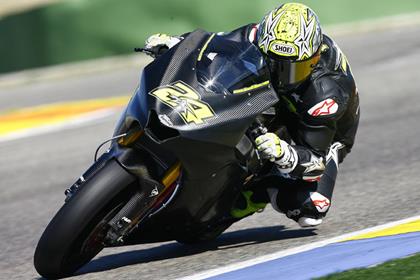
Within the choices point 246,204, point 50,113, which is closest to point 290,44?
point 246,204

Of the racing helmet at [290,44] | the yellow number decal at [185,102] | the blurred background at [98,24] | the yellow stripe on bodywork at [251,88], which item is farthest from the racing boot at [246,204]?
the blurred background at [98,24]

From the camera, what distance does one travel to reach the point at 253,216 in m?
7.12

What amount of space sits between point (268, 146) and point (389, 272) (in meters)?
0.99

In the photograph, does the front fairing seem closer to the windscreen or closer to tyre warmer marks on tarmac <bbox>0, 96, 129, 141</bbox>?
the windscreen

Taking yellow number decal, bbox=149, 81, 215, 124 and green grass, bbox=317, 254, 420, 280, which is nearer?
green grass, bbox=317, 254, 420, 280

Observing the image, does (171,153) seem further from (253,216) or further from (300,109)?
(253,216)

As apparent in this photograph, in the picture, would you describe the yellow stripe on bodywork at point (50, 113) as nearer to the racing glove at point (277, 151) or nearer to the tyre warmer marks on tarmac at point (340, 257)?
the racing glove at point (277, 151)

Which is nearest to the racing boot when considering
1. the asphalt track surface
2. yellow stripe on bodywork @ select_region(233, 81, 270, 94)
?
the asphalt track surface

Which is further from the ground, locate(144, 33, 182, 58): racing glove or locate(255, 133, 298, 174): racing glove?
locate(144, 33, 182, 58): racing glove

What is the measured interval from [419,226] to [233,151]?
4.76 feet

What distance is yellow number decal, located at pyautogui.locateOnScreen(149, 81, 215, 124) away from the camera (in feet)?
15.8

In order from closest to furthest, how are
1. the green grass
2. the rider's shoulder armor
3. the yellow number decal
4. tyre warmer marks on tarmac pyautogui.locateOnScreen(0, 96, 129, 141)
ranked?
the green grass
the yellow number decal
the rider's shoulder armor
tyre warmer marks on tarmac pyautogui.locateOnScreen(0, 96, 129, 141)

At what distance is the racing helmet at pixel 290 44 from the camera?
5.37 meters

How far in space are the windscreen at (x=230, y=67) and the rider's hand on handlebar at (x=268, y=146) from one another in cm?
29
